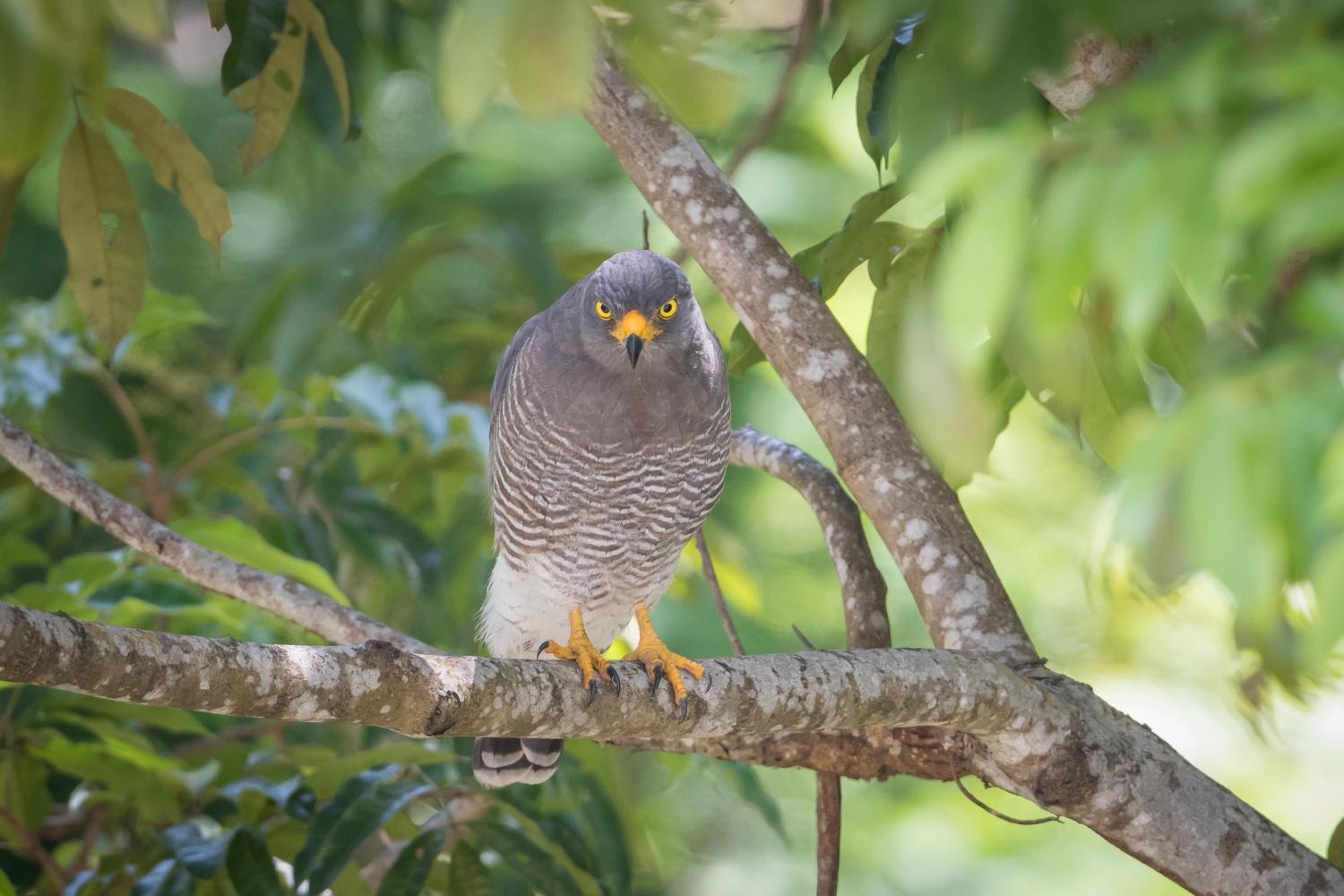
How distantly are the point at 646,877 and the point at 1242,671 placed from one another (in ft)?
6.84

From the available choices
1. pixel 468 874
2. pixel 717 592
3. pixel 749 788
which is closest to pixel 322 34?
pixel 717 592

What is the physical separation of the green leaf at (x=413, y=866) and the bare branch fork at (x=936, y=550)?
45.3 inches

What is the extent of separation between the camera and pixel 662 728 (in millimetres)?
2209

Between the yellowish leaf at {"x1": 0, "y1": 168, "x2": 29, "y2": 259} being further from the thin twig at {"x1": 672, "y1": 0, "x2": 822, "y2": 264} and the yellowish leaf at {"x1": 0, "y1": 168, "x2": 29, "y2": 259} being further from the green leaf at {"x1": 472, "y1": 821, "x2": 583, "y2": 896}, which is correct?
the green leaf at {"x1": 472, "y1": 821, "x2": 583, "y2": 896}

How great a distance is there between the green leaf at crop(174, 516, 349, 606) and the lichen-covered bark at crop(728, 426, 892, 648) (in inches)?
43.6

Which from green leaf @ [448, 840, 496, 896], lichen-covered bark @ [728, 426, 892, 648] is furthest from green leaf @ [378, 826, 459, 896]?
lichen-covered bark @ [728, 426, 892, 648]

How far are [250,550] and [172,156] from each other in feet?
2.73

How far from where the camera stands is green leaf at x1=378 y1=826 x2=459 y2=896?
2574 mm

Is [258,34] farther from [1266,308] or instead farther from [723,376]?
[1266,308]

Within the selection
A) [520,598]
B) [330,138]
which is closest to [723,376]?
[520,598]

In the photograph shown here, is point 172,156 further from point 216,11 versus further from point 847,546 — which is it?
point 847,546

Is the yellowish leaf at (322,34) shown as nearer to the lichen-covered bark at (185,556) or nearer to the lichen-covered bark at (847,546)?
the lichen-covered bark at (185,556)

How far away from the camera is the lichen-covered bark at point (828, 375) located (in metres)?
2.48

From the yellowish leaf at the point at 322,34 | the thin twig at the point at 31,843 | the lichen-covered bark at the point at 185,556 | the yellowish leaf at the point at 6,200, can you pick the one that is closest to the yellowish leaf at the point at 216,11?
the yellowish leaf at the point at 322,34
